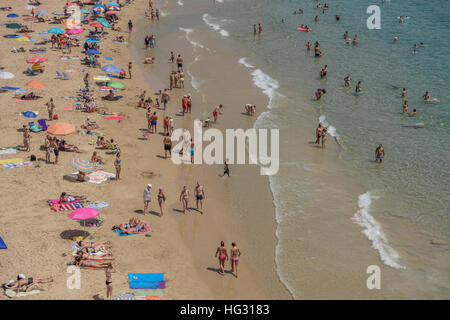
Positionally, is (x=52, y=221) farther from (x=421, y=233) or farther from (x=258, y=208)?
(x=421, y=233)

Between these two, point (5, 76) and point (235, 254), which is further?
point (5, 76)

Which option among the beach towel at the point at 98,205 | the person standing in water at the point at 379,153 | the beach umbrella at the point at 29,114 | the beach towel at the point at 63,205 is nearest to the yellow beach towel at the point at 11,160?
the beach towel at the point at 63,205

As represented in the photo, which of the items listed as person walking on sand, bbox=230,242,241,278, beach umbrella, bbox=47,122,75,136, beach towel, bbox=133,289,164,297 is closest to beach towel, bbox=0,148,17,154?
beach umbrella, bbox=47,122,75,136

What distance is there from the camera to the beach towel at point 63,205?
18.4 metres

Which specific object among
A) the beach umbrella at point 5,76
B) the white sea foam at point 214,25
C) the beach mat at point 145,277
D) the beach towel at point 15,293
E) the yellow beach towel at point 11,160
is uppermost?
the white sea foam at point 214,25

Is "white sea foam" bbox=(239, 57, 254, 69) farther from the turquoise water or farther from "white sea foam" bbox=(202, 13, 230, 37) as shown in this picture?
"white sea foam" bbox=(202, 13, 230, 37)

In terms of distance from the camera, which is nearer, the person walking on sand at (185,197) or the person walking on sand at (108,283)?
the person walking on sand at (108,283)

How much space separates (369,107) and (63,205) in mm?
20296

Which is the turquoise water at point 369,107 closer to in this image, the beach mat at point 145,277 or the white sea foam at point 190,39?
the white sea foam at point 190,39

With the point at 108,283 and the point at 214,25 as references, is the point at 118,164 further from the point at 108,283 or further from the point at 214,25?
the point at 214,25

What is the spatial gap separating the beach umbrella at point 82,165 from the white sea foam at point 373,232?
1105 centimetres

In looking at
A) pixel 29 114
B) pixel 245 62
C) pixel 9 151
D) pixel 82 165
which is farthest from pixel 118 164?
pixel 245 62

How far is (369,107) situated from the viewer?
3106 centimetres

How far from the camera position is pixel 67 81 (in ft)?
106
